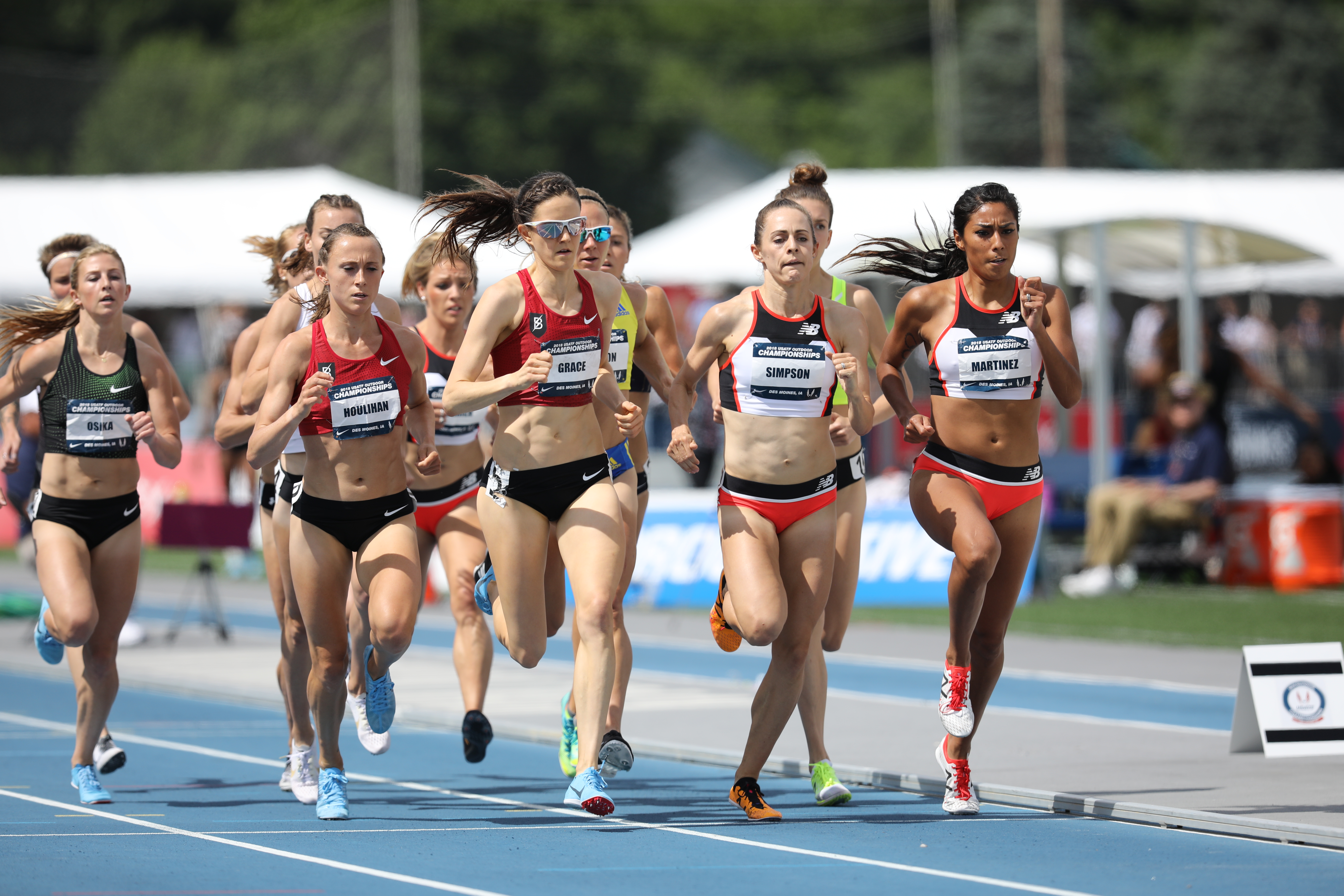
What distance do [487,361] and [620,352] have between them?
1110mm

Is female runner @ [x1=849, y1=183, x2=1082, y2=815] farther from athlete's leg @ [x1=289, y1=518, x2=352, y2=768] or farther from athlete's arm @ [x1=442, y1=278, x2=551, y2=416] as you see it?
athlete's leg @ [x1=289, y1=518, x2=352, y2=768]

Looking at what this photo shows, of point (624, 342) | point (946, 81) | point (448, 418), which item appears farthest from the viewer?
point (946, 81)

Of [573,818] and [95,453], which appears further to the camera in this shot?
[95,453]

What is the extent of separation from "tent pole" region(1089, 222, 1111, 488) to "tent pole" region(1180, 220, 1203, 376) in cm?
83

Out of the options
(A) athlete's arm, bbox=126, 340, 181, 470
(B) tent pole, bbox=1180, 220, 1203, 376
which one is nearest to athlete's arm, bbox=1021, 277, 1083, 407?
(A) athlete's arm, bbox=126, 340, 181, 470

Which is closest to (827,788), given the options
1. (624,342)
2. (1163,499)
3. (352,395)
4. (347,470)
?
(624,342)

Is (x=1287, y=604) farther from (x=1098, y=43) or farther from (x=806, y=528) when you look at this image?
(x=1098, y=43)

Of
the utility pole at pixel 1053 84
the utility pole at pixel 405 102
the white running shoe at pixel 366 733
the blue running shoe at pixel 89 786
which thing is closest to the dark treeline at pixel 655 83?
the utility pole at pixel 405 102

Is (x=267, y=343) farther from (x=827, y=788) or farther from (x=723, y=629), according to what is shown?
(x=827, y=788)

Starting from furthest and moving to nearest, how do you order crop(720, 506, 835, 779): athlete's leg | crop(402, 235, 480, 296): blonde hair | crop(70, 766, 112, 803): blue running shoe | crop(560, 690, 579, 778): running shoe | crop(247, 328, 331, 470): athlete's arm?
crop(402, 235, 480, 296): blonde hair < crop(560, 690, 579, 778): running shoe < crop(70, 766, 112, 803): blue running shoe < crop(720, 506, 835, 779): athlete's leg < crop(247, 328, 331, 470): athlete's arm

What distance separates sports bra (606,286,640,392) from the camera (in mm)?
8750

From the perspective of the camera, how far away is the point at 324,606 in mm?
7855

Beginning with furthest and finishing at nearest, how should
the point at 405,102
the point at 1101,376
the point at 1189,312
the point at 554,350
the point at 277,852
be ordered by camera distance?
the point at 405,102 → the point at 1189,312 → the point at 1101,376 → the point at 554,350 → the point at 277,852

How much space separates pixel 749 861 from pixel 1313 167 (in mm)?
62551
